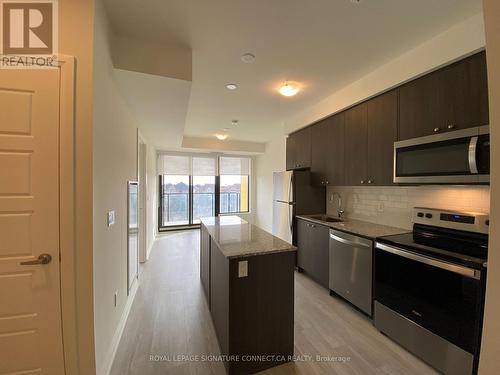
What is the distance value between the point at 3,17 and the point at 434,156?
3.36 meters

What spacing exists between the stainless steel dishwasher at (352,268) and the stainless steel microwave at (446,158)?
0.84m

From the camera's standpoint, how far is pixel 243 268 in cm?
167

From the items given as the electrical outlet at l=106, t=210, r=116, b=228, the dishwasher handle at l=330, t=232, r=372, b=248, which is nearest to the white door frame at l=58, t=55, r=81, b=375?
the electrical outlet at l=106, t=210, r=116, b=228

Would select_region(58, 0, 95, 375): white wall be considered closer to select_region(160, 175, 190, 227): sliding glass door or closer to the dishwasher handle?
the dishwasher handle

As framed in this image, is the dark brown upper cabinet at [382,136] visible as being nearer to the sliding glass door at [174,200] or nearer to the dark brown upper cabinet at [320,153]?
the dark brown upper cabinet at [320,153]

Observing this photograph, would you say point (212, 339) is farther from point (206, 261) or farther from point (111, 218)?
point (111, 218)

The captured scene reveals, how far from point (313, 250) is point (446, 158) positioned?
6.47 ft

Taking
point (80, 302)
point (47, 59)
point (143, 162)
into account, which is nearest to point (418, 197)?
point (80, 302)

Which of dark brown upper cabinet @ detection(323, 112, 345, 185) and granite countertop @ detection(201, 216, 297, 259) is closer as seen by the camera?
granite countertop @ detection(201, 216, 297, 259)

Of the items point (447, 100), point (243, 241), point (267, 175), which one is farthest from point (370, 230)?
point (267, 175)

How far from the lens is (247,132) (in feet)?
17.3

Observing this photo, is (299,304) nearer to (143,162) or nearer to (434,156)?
(434,156)

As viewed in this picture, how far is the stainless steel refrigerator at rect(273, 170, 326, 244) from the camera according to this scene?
362 cm

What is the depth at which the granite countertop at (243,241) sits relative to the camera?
1697 mm
